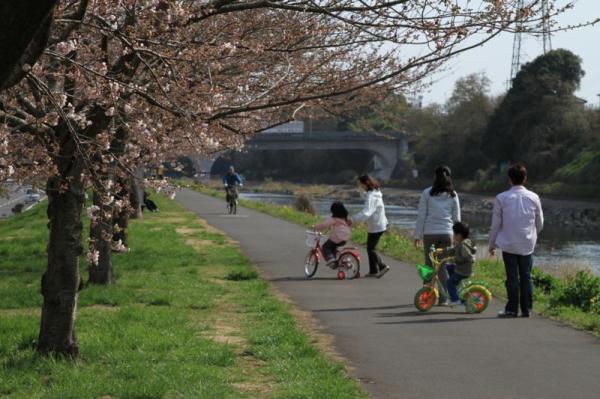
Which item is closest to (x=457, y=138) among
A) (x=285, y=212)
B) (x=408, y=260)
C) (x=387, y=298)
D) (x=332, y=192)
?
(x=332, y=192)

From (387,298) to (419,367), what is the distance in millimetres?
4695

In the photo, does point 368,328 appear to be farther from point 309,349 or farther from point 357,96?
point 357,96

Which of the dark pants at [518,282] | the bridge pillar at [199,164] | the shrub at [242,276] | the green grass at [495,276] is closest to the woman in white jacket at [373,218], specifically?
the green grass at [495,276]

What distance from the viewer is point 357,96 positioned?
14922mm

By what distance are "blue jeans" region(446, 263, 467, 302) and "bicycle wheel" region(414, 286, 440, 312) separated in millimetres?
339

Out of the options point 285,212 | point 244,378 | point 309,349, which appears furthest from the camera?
point 285,212

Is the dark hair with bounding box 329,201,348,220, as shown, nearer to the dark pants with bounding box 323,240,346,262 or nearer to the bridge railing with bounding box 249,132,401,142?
the dark pants with bounding box 323,240,346,262

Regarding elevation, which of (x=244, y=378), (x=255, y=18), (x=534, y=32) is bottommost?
(x=244, y=378)

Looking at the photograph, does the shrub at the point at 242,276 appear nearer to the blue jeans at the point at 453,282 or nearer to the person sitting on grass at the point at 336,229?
the person sitting on grass at the point at 336,229

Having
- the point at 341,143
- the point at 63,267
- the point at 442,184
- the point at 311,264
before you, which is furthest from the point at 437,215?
the point at 341,143

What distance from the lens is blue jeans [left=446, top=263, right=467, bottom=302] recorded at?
11.4 m

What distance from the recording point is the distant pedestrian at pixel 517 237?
1075 centimetres

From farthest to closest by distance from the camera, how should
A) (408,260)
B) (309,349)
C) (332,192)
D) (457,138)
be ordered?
(332,192) → (457,138) → (408,260) → (309,349)

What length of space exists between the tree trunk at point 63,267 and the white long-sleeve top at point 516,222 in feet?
15.5
